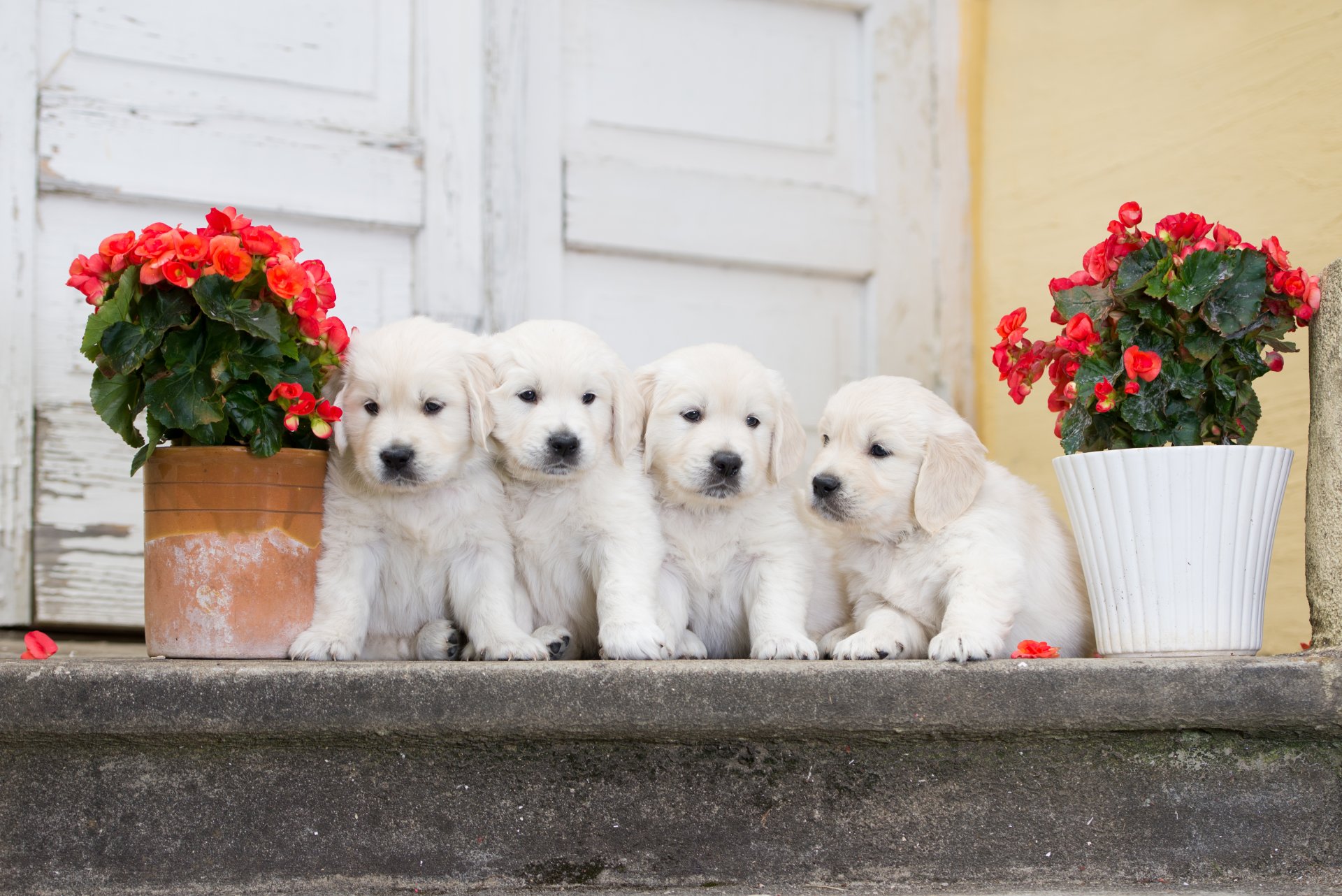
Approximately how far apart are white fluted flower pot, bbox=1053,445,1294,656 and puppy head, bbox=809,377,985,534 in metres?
0.35

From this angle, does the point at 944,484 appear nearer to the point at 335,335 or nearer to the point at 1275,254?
the point at 1275,254

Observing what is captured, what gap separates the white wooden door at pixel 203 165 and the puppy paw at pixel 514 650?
4.99 feet

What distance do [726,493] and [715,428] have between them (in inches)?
6.5

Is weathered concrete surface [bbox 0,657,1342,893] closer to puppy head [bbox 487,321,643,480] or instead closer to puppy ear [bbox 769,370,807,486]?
puppy head [bbox 487,321,643,480]

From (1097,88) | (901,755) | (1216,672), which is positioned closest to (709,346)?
(901,755)

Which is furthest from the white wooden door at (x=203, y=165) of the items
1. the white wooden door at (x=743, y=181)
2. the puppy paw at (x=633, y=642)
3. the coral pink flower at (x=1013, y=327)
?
the coral pink flower at (x=1013, y=327)

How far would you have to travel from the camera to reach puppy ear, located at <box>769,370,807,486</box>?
2.90 m

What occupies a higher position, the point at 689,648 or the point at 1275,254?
the point at 1275,254

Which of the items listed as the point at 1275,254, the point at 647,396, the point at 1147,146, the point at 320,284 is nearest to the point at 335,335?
the point at 320,284

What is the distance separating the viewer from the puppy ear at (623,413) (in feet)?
9.22

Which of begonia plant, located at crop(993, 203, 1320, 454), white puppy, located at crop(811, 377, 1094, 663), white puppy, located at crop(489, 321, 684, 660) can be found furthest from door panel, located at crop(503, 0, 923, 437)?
begonia plant, located at crop(993, 203, 1320, 454)

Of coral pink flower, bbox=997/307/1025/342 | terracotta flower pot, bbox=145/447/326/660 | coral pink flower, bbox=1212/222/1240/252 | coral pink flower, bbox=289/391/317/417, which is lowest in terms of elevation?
terracotta flower pot, bbox=145/447/326/660

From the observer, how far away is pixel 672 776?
2.11 metres

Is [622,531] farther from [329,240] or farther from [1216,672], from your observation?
[329,240]
